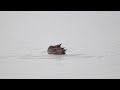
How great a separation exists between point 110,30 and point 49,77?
984 cm

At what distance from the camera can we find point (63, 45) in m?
18.4

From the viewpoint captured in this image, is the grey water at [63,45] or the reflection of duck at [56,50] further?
the reflection of duck at [56,50]

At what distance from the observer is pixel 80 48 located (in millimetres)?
18000

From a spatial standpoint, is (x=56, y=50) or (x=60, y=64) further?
(x=56, y=50)

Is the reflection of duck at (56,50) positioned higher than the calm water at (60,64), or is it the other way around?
the reflection of duck at (56,50)

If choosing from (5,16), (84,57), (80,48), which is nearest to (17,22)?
(5,16)

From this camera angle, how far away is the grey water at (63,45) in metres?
14.1

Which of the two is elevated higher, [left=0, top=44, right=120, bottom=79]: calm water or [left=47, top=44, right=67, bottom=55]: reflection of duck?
[left=47, top=44, right=67, bottom=55]: reflection of duck

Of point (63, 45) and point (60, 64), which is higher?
point (63, 45)

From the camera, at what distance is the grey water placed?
46.3ft

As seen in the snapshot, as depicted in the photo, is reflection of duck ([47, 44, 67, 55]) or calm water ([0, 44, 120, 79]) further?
reflection of duck ([47, 44, 67, 55])

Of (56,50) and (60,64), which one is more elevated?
(56,50)

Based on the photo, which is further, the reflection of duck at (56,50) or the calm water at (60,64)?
the reflection of duck at (56,50)

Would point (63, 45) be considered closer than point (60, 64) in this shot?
No
